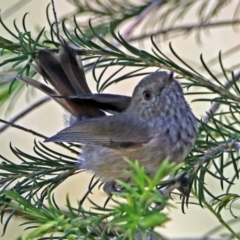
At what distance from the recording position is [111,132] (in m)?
1.51

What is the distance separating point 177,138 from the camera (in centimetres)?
138

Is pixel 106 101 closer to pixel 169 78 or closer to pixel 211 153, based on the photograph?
pixel 169 78

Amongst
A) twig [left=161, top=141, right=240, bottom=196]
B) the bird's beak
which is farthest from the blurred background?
twig [left=161, top=141, right=240, bottom=196]

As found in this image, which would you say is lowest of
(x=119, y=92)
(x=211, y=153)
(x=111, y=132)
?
(x=211, y=153)

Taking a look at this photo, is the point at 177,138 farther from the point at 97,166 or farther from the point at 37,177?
the point at 37,177

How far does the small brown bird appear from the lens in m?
1.39

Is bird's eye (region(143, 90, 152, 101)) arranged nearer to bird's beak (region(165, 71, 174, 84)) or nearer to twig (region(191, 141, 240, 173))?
bird's beak (region(165, 71, 174, 84))

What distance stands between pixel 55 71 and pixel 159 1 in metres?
0.36

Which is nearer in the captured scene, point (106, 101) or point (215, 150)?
point (215, 150)

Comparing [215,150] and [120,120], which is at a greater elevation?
[120,120]

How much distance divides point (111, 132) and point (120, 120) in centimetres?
6

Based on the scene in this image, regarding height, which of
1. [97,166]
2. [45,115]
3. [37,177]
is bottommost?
[37,177]

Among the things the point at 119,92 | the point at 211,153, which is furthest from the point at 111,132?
the point at 119,92

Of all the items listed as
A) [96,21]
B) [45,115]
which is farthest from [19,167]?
[45,115]
